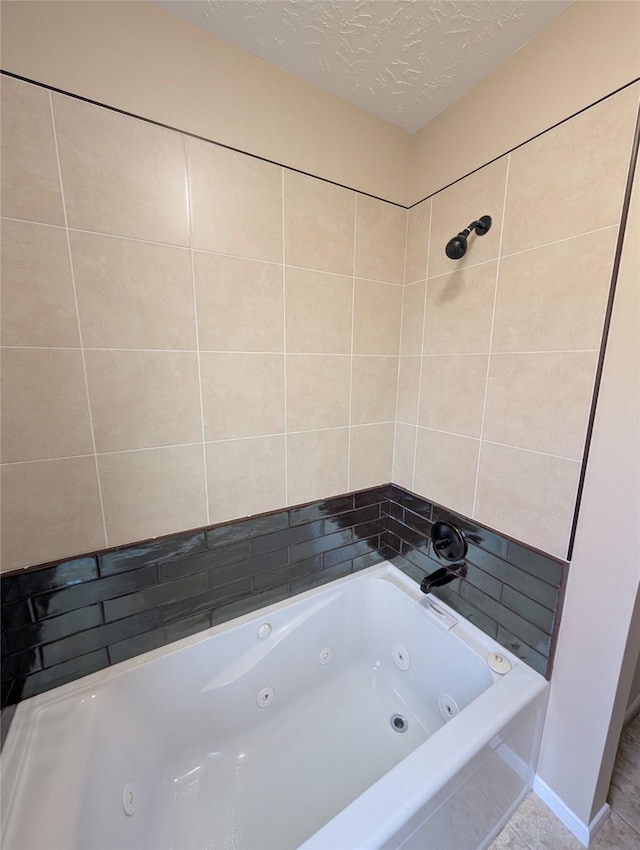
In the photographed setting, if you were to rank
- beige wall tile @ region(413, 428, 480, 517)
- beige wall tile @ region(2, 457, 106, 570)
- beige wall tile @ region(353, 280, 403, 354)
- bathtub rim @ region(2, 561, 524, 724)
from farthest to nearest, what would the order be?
beige wall tile @ region(353, 280, 403, 354) → beige wall tile @ region(413, 428, 480, 517) → bathtub rim @ region(2, 561, 524, 724) → beige wall tile @ region(2, 457, 106, 570)

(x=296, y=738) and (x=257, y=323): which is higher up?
(x=257, y=323)

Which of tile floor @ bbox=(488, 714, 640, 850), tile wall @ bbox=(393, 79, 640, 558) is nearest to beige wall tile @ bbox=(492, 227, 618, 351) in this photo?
tile wall @ bbox=(393, 79, 640, 558)

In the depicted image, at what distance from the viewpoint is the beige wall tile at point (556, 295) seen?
0.83m

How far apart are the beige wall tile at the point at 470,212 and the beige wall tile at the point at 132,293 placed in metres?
0.95

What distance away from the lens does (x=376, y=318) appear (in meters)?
1.36

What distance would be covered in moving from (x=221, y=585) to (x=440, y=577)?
2.92 feet

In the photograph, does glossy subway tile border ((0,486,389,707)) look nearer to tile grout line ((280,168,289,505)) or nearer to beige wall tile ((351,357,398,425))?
tile grout line ((280,168,289,505))

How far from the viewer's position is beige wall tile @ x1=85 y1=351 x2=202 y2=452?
92 centimetres

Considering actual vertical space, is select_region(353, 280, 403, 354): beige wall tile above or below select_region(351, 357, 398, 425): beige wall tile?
above

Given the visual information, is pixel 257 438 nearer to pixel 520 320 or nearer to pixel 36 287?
pixel 36 287

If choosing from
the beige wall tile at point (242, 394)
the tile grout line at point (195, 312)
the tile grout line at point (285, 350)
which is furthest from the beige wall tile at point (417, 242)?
the tile grout line at point (195, 312)

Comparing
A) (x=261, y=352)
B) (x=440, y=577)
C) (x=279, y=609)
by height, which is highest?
(x=261, y=352)

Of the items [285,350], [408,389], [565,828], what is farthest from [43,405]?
[565,828]

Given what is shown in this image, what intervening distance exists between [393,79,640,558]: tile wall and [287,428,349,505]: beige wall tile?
36 centimetres
